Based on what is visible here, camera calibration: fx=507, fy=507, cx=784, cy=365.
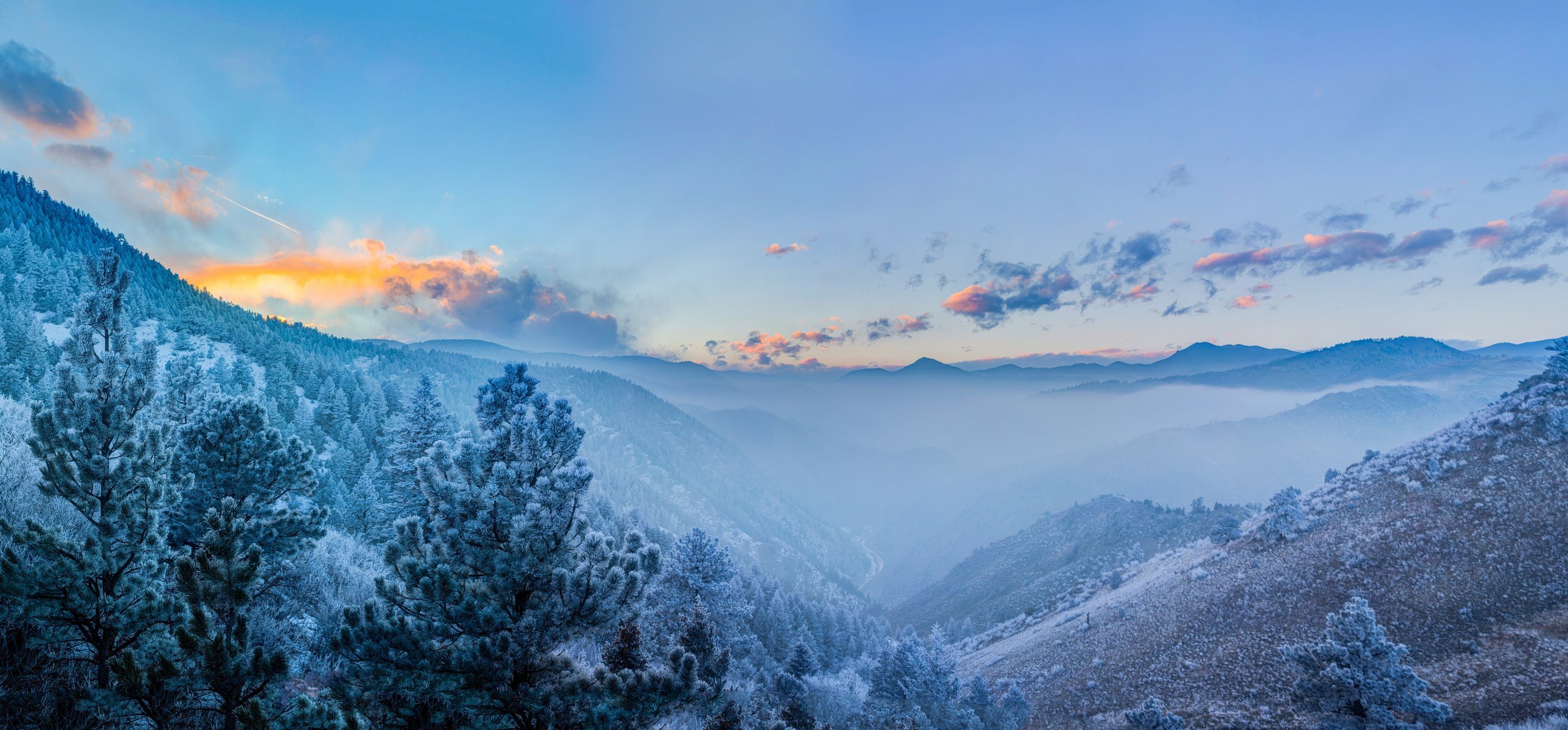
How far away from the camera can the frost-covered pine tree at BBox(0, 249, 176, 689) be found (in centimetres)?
940

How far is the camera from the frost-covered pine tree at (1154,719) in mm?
23828

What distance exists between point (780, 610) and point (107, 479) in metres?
44.9

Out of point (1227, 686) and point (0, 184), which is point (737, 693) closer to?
point (1227, 686)

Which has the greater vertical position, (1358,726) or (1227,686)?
(1358,726)

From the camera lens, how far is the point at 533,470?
9.63 meters

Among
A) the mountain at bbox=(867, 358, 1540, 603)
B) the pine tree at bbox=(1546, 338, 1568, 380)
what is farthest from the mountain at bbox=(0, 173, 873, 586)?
the pine tree at bbox=(1546, 338, 1568, 380)

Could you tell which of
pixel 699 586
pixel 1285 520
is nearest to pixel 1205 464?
pixel 1285 520

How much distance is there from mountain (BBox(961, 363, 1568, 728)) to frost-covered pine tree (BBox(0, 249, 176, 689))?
37831 mm

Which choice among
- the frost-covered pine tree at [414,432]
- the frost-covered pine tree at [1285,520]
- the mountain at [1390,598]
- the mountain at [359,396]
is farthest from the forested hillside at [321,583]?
the frost-covered pine tree at [1285,520]

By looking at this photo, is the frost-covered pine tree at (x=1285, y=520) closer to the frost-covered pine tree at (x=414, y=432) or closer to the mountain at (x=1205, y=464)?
the frost-covered pine tree at (x=414, y=432)

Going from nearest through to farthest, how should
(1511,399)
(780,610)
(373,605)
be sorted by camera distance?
→ (373,605) → (1511,399) → (780,610)

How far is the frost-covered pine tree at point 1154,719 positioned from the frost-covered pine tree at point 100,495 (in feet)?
114

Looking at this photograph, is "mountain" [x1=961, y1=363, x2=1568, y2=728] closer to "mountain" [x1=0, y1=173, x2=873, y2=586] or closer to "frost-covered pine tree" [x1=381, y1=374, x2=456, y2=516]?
"mountain" [x1=0, y1=173, x2=873, y2=586]

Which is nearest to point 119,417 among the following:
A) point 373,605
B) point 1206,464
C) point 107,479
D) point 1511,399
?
point 107,479
